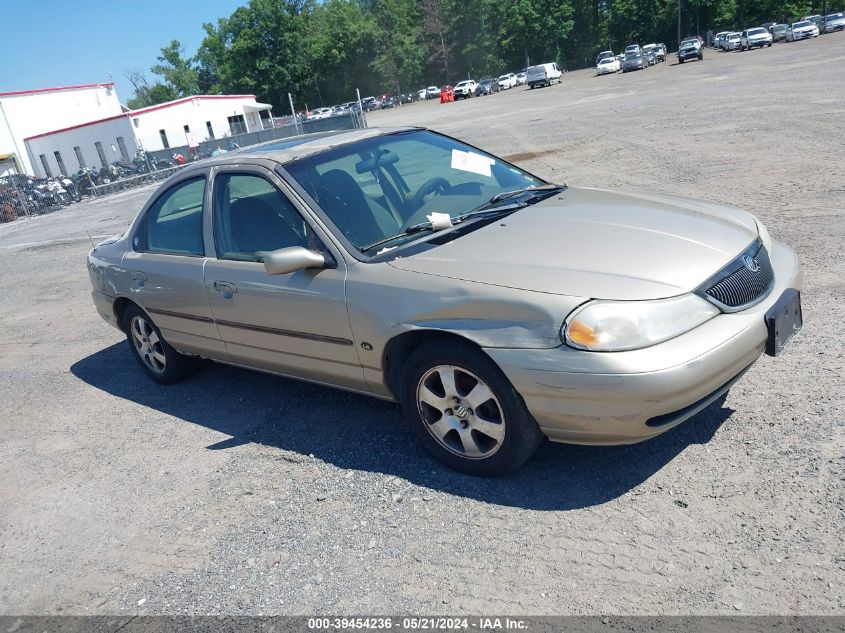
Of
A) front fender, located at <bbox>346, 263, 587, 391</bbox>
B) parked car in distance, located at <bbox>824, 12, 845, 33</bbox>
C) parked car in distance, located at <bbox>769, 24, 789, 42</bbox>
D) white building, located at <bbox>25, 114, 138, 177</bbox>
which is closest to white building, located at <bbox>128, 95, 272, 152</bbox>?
white building, located at <bbox>25, 114, 138, 177</bbox>

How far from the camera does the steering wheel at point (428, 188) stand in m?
4.32

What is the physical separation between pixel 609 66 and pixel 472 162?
61.1 m

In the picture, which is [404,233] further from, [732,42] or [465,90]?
[732,42]

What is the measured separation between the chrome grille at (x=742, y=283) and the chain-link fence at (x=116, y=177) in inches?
867

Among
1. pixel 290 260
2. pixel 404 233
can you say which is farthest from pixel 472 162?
pixel 290 260

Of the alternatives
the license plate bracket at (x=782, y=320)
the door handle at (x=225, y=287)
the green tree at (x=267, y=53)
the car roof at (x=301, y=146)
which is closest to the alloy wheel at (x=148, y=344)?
the door handle at (x=225, y=287)

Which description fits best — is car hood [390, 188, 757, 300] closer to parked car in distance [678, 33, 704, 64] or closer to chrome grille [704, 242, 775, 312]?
chrome grille [704, 242, 775, 312]

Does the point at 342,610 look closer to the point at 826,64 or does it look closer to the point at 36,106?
the point at 826,64

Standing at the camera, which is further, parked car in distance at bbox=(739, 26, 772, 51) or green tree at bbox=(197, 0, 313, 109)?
green tree at bbox=(197, 0, 313, 109)

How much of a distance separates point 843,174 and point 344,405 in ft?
23.1

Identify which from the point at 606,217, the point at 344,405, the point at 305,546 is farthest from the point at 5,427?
the point at 606,217

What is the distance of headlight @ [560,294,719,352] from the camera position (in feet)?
10.0

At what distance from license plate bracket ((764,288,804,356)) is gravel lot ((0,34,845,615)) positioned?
484 mm

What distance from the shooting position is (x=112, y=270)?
5781mm
